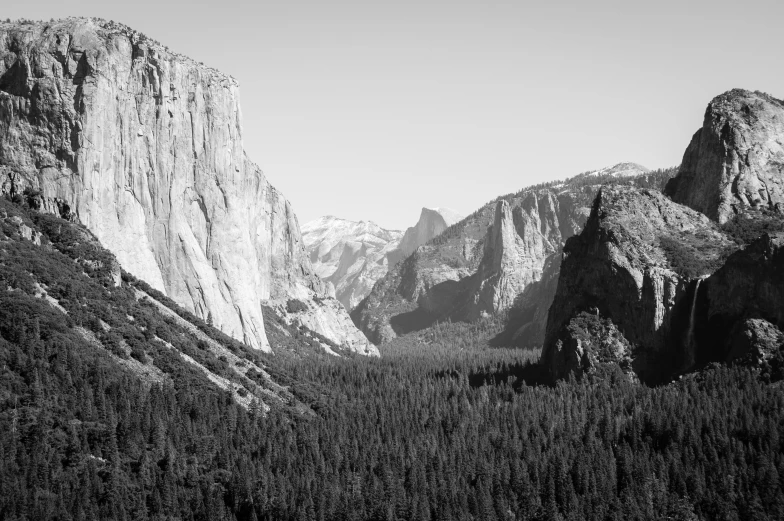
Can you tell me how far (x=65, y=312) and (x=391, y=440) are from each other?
51967mm

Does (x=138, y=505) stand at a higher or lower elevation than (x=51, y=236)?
lower

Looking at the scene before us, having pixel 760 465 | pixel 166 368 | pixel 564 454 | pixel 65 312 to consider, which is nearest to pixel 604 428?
pixel 564 454

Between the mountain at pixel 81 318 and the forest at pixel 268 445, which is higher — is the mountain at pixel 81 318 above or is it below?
above

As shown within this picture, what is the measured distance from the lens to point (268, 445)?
169 metres

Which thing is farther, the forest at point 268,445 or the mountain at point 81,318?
the mountain at point 81,318

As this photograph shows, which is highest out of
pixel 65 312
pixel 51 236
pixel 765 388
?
pixel 51 236

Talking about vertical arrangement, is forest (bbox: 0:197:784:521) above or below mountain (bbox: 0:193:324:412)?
below

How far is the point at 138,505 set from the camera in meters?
142

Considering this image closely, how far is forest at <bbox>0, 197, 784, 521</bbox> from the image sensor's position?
146 m

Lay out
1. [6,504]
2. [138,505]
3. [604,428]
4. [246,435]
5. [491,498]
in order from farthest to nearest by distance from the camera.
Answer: [604,428] → [246,435] → [491,498] → [138,505] → [6,504]

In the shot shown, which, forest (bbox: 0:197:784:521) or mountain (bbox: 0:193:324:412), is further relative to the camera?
mountain (bbox: 0:193:324:412)

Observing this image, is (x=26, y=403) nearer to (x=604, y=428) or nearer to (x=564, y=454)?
(x=564, y=454)

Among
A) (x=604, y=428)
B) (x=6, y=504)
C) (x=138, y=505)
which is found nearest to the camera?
(x=6, y=504)

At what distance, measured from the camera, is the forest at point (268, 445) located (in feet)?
481
